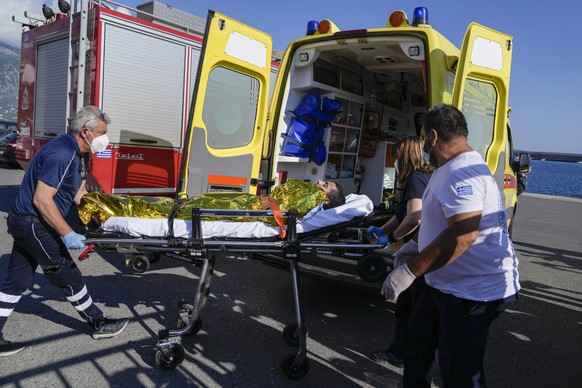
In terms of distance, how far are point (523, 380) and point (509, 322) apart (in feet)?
3.79

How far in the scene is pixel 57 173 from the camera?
114 inches

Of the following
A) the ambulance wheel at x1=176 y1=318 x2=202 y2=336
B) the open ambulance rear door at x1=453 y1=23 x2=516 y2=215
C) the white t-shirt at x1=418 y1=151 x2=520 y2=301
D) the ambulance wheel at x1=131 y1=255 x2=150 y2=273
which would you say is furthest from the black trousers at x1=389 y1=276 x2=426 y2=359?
the ambulance wheel at x1=131 y1=255 x2=150 y2=273

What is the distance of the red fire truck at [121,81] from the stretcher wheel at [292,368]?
151 inches

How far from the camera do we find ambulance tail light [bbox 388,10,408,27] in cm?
402

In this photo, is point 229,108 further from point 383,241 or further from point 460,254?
point 460,254

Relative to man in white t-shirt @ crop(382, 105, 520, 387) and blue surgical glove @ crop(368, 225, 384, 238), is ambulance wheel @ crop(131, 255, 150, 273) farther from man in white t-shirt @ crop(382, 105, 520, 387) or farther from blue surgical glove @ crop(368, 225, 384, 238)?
man in white t-shirt @ crop(382, 105, 520, 387)

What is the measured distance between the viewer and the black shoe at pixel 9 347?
116 inches

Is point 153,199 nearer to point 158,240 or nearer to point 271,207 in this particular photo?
point 158,240

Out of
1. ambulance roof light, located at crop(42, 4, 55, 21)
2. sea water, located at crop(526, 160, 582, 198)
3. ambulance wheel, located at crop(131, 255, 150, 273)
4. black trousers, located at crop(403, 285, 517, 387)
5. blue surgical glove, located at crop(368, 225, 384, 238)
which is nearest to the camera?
black trousers, located at crop(403, 285, 517, 387)

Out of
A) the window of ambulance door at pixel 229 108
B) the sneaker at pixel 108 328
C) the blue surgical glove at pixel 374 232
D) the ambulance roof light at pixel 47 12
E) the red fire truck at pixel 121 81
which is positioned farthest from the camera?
the ambulance roof light at pixel 47 12

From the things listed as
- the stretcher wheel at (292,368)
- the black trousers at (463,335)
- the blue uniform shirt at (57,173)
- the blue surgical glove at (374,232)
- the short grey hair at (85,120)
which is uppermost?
the short grey hair at (85,120)

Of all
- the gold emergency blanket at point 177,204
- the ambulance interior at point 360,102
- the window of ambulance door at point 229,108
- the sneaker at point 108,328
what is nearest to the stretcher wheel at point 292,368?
the gold emergency blanket at point 177,204

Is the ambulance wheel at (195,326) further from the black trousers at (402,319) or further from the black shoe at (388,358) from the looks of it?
the black trousers at (402,319)

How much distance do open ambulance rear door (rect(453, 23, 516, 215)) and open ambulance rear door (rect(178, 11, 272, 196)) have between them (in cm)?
201
